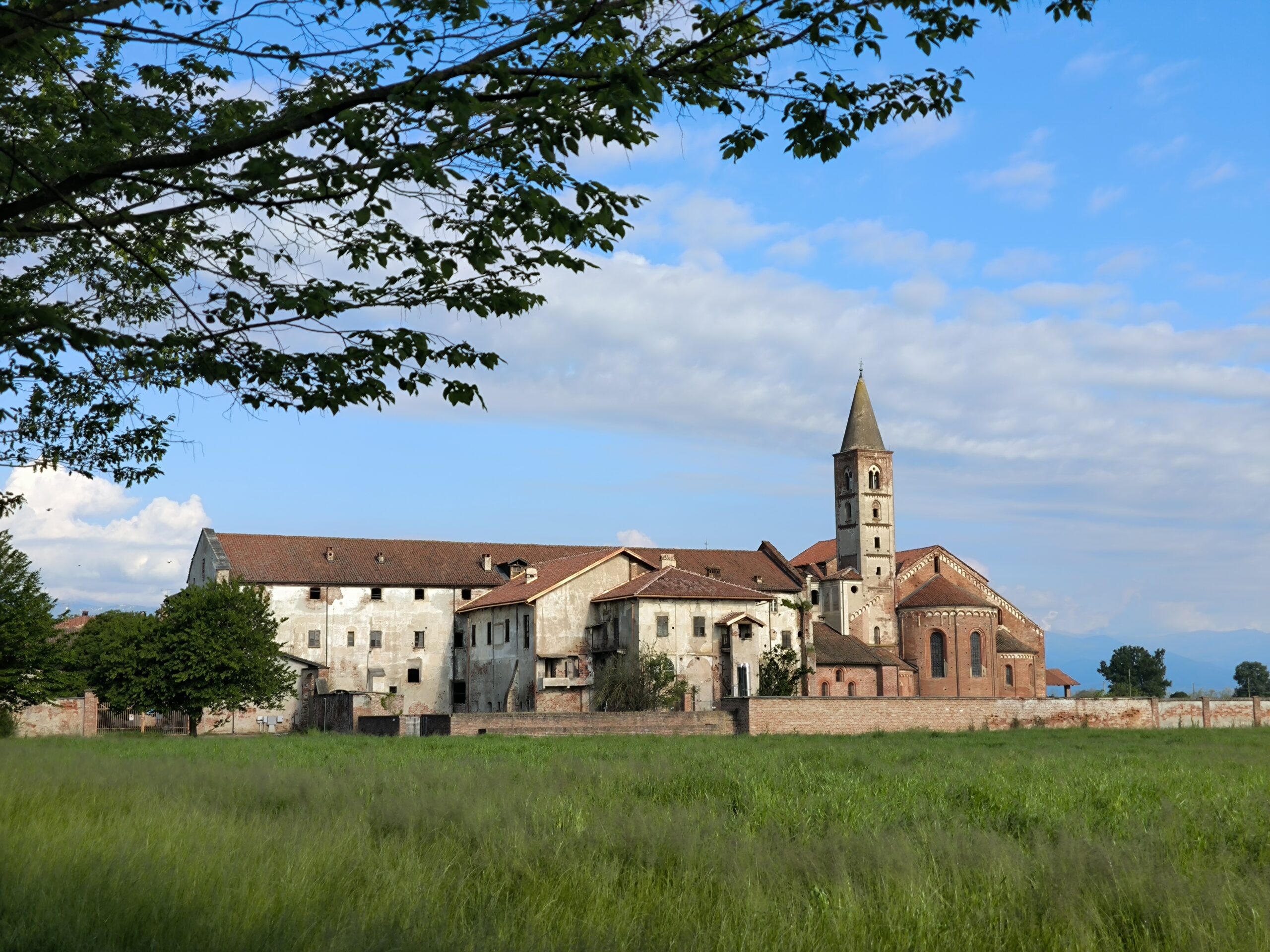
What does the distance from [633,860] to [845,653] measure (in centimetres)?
5822

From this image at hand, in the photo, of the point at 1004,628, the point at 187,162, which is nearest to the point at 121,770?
the point at 187,162

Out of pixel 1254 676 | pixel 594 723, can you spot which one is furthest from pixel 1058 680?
pixel 594 723

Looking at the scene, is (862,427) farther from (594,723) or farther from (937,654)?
(594,723)

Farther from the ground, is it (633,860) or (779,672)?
(779,672)

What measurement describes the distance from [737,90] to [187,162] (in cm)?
369

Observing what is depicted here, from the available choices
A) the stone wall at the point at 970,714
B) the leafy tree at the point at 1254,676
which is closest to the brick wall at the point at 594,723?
the stone wall at the point at 970,714

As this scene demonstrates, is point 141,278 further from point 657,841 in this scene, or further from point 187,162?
point 657,841

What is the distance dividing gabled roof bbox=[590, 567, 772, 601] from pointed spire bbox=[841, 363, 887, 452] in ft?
93.4

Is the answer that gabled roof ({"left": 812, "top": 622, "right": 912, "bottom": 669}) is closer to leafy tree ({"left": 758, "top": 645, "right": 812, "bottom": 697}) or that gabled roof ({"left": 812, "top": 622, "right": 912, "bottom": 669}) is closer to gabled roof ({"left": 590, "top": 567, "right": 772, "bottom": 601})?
leafy tree ({"left": 758, "top": 645, "right": 812, "bottom": 697})

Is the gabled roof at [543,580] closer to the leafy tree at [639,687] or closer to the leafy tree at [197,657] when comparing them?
the leafy tree at [639,687]

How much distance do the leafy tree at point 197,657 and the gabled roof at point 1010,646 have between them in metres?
43.5

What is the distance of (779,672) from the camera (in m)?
52.9

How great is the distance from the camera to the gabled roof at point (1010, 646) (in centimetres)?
7275

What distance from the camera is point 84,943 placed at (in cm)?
677
